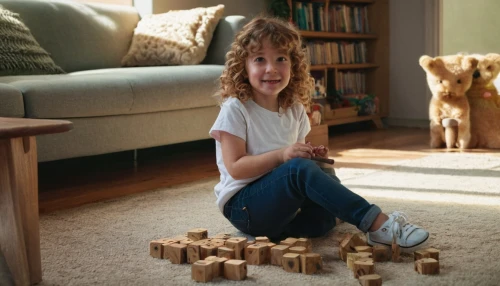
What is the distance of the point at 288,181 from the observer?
1.67 m

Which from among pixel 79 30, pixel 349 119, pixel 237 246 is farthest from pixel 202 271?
pixel 349 119

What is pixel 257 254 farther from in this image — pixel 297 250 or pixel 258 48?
pixel 258 48

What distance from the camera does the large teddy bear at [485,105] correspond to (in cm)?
380

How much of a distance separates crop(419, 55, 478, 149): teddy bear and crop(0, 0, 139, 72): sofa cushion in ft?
5.68

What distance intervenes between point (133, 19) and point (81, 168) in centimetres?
103

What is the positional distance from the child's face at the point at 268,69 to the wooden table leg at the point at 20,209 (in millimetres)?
619

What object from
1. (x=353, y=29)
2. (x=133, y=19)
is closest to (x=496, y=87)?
(x=353, y=29)

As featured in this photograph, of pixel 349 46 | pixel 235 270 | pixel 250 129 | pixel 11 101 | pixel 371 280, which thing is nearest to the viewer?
pixel 371 280

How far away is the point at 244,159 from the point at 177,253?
0.99 ft

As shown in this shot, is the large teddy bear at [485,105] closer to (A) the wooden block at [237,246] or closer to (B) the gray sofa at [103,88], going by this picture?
(B) the gray sofa at [103,88]

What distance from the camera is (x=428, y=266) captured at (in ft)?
4.94

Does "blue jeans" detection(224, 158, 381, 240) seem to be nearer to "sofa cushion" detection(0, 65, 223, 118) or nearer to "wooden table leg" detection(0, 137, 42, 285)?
"wooden table leg" detection(0, 137, 42, 285)

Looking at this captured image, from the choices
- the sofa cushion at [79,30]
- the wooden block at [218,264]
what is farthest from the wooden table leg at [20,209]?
the sofa cushion at [79,30]

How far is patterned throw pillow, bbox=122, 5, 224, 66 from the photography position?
3.54 meters
